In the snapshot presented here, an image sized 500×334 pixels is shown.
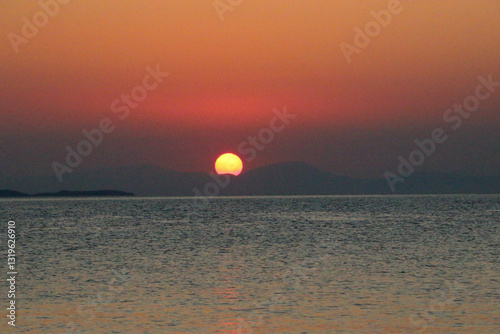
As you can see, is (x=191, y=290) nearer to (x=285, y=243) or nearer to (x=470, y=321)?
(x=470, y=321)

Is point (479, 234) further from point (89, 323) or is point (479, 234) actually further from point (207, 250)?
point (89, 323)

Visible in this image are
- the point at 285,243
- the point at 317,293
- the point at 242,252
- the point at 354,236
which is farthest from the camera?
the point at 354,236

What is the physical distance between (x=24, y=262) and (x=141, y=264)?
9346 mm

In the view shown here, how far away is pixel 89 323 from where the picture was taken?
29.1 metres

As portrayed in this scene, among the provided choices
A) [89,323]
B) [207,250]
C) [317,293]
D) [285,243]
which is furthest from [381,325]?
[285,243]

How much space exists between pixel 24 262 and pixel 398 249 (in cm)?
3438

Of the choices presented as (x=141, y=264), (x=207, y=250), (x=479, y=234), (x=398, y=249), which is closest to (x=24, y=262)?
(x=141, y=264)

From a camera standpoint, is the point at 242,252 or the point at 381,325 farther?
the point at 242,252

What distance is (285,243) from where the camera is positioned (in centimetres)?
7606

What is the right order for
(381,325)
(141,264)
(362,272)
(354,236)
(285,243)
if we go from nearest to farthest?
(381,325), (362,272), (141,264), (285,243), (354,236)

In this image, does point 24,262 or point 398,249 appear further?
point 398,249

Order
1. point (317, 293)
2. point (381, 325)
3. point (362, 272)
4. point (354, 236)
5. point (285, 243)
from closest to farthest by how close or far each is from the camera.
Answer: point (381, 325) → point (317, 293) → point (362, 272) → point (285, 243) → point (354, 236)

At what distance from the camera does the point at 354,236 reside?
87438 mm

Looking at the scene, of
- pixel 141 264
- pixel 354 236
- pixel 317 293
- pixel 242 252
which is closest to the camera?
pixel 317 293
